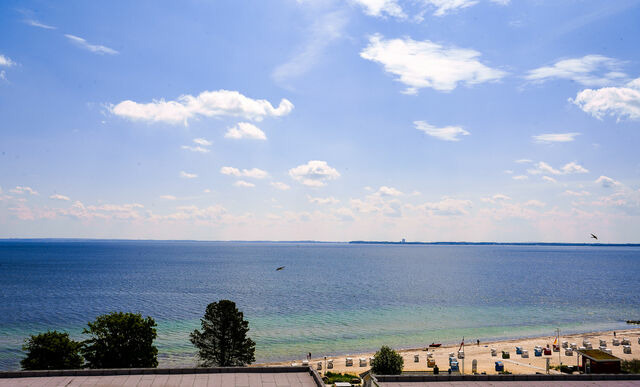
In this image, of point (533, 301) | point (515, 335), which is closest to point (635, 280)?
point (533, 301)

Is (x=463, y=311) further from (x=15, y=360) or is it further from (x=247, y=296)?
(x=15, y=360)

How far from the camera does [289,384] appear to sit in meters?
27.6

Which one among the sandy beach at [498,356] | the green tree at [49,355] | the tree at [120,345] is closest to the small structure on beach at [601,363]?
the sandy beach at [498,356]

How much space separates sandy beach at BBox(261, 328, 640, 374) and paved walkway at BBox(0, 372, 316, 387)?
96.1 feet

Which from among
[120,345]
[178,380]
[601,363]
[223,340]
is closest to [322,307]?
[223,340]

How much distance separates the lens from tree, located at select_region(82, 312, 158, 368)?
129 feet

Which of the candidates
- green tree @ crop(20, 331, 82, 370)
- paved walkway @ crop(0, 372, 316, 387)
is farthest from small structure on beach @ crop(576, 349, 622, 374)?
green tree @ crop(20, 331, 82, 370)

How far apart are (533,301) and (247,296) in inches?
3160

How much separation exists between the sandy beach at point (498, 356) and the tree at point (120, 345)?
2487 centimetres

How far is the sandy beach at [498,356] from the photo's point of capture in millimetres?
56969

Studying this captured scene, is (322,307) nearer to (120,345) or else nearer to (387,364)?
(387,364)

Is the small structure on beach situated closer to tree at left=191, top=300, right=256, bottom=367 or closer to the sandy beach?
the sandy beach

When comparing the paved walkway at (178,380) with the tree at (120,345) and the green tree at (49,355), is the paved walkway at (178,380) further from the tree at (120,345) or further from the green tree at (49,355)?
the tree at (120,345)

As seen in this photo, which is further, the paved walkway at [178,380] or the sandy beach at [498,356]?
the sandy beach at [498,356]
